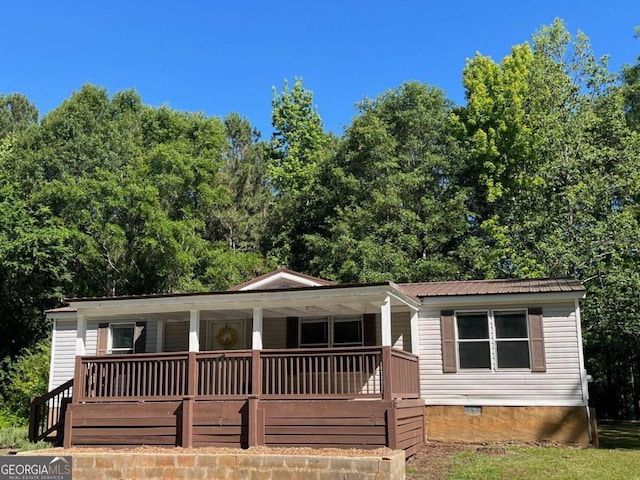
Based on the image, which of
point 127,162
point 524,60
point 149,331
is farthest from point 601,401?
point 127,162

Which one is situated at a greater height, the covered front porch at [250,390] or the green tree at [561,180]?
the green tree at [561,180]

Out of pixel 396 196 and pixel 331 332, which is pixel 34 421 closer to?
pixel 331 332

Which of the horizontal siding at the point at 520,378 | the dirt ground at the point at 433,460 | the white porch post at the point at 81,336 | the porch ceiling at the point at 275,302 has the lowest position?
the dirt ground at the point at 433,460

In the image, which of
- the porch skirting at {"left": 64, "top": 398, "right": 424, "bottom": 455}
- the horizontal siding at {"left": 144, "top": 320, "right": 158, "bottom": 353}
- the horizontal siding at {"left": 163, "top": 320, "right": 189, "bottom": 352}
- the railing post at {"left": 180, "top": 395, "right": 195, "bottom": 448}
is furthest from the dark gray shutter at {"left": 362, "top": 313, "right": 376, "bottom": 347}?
the horizontal siding at {"left": 144, "top": 320, "right": 158, "bottom": 353}

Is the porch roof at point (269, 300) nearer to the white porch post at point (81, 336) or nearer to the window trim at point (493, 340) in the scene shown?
the white porch post at point (81, 336)

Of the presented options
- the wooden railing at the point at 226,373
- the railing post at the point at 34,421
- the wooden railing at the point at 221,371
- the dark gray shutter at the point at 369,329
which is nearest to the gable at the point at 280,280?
the dark gray shutter at the point at 369,329

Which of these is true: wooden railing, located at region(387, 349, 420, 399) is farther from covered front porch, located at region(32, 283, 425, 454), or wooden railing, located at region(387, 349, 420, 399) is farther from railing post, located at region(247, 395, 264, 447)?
railing post, located at region(247, 395, 264, 447)

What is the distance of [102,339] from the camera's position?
15.1 metres

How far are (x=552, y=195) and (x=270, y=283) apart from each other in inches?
463

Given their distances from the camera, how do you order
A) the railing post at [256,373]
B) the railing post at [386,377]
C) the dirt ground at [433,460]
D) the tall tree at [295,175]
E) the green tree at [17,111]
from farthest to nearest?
the green tree at [17,111], the tall tree at [295,175], the railing post at [256,373], the railing post at [386,377], the dirt ground at [433,460]

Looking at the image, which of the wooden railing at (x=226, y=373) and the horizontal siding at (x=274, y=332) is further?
the horizontal siding at (x=274, y=332)

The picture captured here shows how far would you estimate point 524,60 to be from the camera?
27641 mm

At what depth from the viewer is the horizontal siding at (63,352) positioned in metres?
16.1

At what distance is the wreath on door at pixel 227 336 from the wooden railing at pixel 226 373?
2.48 metres
